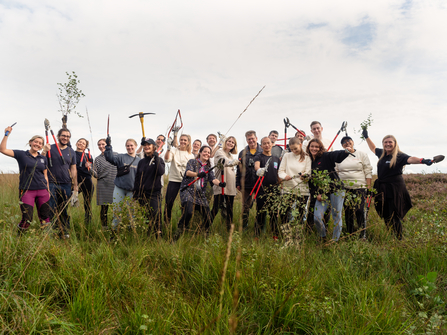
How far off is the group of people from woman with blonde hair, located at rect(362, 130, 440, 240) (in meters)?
0.02

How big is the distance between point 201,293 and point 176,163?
3.50 metres

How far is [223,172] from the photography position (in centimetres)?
560

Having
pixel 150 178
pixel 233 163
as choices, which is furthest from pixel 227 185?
pixel 150 178

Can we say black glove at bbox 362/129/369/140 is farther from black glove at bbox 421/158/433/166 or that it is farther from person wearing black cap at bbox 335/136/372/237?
black glove at bbox 421/158/433/166

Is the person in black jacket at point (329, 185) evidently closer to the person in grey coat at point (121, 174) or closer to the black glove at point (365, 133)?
the black glove at point (365, 133)

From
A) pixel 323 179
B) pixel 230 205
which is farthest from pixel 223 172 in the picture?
pixel 323 179

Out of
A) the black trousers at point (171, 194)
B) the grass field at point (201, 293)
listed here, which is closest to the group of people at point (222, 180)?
the black trousers at point (171, 194)

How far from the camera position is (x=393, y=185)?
17.4 feet

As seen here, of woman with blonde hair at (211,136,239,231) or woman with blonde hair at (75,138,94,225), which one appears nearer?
woman with blonde hair at (211,136,239,231)

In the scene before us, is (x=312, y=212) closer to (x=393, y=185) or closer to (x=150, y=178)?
(x=393, y=185)

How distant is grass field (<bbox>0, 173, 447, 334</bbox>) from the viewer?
2277mm

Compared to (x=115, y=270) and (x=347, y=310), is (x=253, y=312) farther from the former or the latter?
(x=115, y=270)

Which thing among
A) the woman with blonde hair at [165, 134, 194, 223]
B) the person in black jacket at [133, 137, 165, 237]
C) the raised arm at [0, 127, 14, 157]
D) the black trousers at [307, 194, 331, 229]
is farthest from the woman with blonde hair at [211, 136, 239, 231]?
the raised arm at [0, 127, 14, 157]

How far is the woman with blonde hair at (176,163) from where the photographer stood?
577 cm
